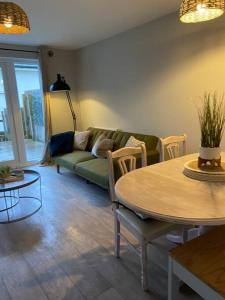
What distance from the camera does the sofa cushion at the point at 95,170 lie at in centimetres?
290

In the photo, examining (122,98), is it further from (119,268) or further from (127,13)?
(119,268)

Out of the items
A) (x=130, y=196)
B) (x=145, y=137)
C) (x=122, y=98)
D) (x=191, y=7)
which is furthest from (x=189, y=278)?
(x=122, y=98)

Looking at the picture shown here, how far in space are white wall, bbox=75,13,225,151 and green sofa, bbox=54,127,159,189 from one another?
269 mm

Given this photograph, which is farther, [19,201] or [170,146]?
[19,201]

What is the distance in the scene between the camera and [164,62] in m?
3.21

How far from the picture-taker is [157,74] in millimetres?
3340

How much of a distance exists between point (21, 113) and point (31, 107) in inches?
11.1

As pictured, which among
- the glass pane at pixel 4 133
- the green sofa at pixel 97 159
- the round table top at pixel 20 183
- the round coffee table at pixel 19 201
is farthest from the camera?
the glass pane at pixel 4 133

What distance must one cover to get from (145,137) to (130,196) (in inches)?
84.2

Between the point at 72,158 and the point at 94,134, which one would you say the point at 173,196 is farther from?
the point at 94,134

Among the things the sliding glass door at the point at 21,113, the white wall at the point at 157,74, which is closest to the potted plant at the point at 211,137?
the white wall at the point at 157,74

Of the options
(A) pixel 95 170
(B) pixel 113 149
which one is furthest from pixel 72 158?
(A) pixel 95 170

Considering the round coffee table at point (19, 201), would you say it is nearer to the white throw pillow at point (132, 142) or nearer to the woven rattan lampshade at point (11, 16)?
the white throw pillow at point (132, 142)

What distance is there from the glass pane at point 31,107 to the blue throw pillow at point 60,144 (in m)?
0.96
